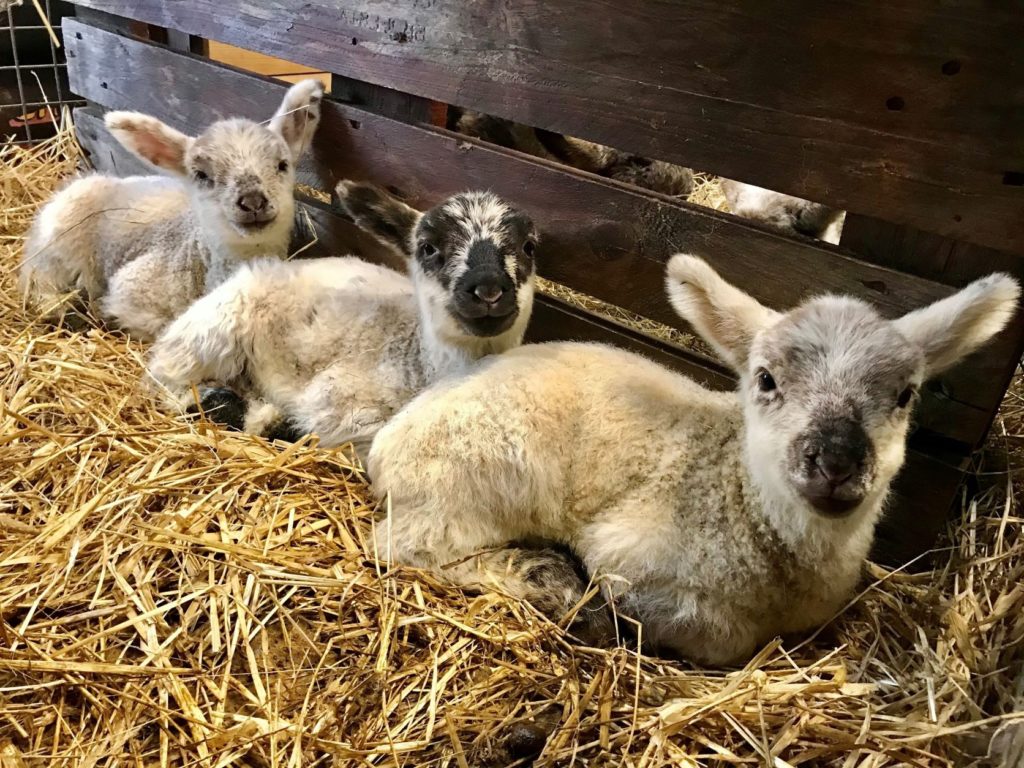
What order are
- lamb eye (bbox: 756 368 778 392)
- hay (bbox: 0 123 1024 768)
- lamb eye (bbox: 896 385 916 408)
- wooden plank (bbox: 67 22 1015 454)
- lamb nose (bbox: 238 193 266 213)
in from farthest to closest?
lamb nose (bbox: 238 193 266 213), wooden plank (bbox: 67 22 1015 454), lamb eye (bbox: 756 368 778 392), lamb eye (bbox: 896 385 916 408), hay (bbox: 0 123 1024 768)

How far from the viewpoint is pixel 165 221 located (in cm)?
493

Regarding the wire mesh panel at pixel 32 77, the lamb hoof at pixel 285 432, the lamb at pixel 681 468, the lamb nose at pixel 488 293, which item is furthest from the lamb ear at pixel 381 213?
the wire mesh panel at pixel 32 77

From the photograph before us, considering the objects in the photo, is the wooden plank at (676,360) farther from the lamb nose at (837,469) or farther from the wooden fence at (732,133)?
the lamb nose at (837,469)

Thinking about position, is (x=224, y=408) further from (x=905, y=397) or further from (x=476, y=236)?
(x=905, y=397)

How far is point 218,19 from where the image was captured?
477 cm

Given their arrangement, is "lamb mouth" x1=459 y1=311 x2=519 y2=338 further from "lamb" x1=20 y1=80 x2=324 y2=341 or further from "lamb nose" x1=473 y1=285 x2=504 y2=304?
"lamb" x1=20 y1=80 x2=324 y2=341

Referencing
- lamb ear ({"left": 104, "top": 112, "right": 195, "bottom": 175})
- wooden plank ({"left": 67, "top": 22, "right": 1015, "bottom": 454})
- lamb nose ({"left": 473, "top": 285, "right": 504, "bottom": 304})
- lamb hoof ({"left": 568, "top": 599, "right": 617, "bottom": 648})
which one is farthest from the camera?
lamb ear ({"left": 104, "top": 112, "right": 195, "bottom": 175})

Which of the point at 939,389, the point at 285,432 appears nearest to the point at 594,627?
the point at 939,389

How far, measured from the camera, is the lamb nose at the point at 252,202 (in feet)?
13.7

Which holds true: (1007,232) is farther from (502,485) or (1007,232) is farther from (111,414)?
(111,414)

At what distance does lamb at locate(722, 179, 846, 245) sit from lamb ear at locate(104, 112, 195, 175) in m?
3.24

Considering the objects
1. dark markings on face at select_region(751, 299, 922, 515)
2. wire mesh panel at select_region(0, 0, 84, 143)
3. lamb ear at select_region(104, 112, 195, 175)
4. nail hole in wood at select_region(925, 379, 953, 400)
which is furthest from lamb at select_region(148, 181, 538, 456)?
wire mesh panel at select_region(0, 0, 84, 143)

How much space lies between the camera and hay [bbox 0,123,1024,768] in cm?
213

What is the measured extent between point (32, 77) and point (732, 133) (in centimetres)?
710
